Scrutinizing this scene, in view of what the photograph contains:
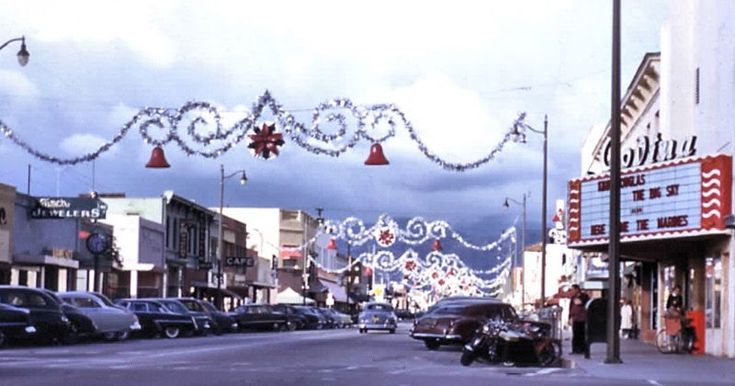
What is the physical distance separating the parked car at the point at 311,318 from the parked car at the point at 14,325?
1363 inches

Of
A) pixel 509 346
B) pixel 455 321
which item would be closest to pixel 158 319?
pixel 455 321

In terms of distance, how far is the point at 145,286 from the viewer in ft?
244

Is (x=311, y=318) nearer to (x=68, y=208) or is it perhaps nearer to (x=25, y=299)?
(x=68, y=208)

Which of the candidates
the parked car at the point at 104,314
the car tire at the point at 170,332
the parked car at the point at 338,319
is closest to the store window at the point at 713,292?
the parked car at the point at 104,314

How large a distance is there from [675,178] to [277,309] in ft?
115

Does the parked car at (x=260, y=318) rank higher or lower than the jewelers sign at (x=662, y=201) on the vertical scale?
lower

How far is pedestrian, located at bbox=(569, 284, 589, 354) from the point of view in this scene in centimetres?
3359

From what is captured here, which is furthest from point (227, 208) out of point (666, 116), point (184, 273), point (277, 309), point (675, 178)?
point (675, 178)

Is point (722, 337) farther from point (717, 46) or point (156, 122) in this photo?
point (156, 122)

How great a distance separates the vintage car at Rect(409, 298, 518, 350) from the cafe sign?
20.2 meters

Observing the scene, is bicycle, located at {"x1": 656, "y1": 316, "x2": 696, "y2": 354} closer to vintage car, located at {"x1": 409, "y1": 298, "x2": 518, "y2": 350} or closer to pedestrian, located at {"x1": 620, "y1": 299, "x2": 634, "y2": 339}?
vintage car, located at {"x1": 409, "y1": 298, "x2": 518, "y2": 350}

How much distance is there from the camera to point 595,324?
104 ft

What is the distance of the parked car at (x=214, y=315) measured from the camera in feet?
168

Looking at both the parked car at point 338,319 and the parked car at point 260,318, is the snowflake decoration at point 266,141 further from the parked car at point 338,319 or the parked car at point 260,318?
the parked car at point 338,319
